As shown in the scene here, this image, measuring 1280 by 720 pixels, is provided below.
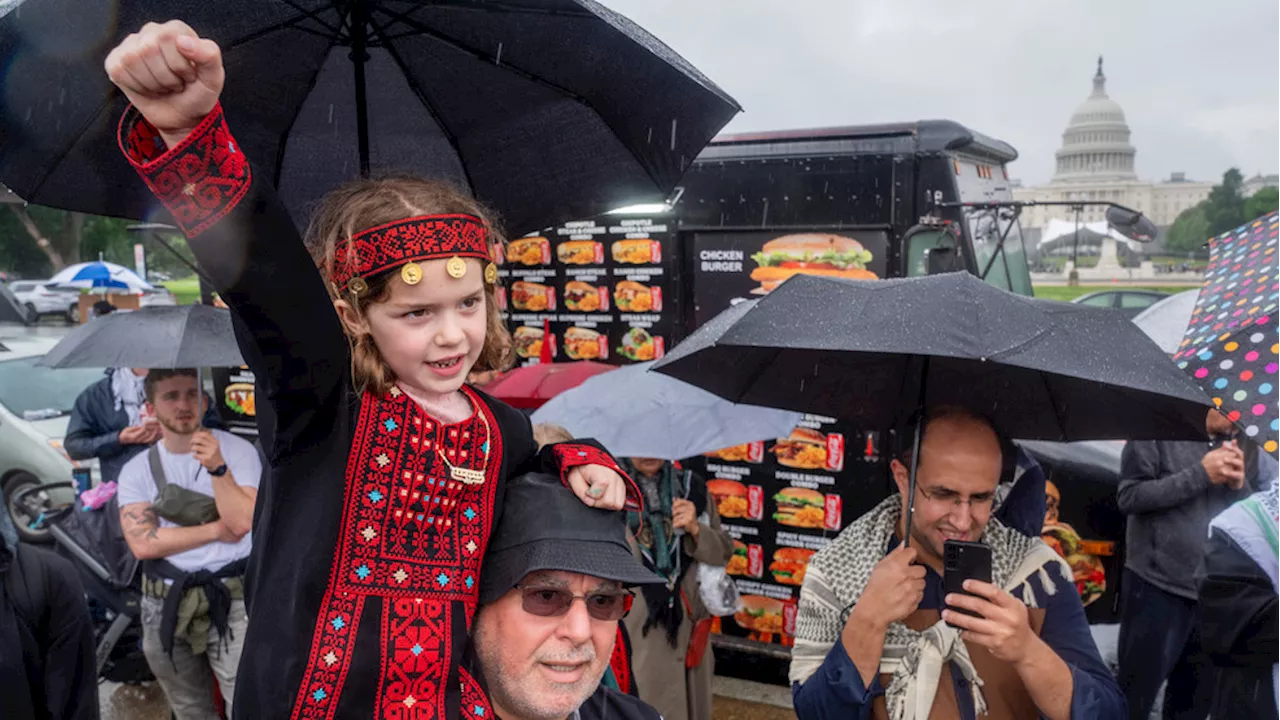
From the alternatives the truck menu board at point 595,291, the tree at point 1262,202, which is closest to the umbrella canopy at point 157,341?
the truck menu board at point 595,291

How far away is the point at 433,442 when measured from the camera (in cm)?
171

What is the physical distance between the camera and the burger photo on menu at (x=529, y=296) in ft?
22.0

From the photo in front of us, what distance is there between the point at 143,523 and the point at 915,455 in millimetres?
3435

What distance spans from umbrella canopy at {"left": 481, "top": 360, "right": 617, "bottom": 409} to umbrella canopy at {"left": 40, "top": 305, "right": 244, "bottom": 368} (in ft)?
5.39

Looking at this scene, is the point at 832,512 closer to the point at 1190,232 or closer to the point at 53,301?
the point at 53,301

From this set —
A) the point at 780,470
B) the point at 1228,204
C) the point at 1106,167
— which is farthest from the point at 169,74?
the point at 1106,167

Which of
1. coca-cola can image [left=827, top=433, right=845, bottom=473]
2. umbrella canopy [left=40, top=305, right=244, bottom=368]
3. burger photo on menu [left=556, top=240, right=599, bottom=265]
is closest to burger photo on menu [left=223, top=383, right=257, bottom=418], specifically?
umbrella canopy [left=40, top=305, right=244, bottom=368]

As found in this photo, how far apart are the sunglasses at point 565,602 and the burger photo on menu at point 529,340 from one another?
16.0ft

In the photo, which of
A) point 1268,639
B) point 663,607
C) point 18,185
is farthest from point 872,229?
point 18,185

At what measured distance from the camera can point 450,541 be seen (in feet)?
5.64

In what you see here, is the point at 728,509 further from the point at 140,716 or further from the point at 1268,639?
the point at 140,716

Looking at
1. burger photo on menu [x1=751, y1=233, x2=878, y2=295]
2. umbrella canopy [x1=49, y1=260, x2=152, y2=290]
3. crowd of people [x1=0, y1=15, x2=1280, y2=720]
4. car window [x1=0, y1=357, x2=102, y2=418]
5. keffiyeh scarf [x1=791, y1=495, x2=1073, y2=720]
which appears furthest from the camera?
umbrella canopy [x1=49, y1=260, x2=152, y2=290]

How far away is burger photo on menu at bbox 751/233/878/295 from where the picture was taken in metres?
5.45

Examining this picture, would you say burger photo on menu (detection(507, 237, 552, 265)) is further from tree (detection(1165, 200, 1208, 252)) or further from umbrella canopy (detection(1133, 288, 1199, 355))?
tree (detection(1165, 200, 1208, 252))
